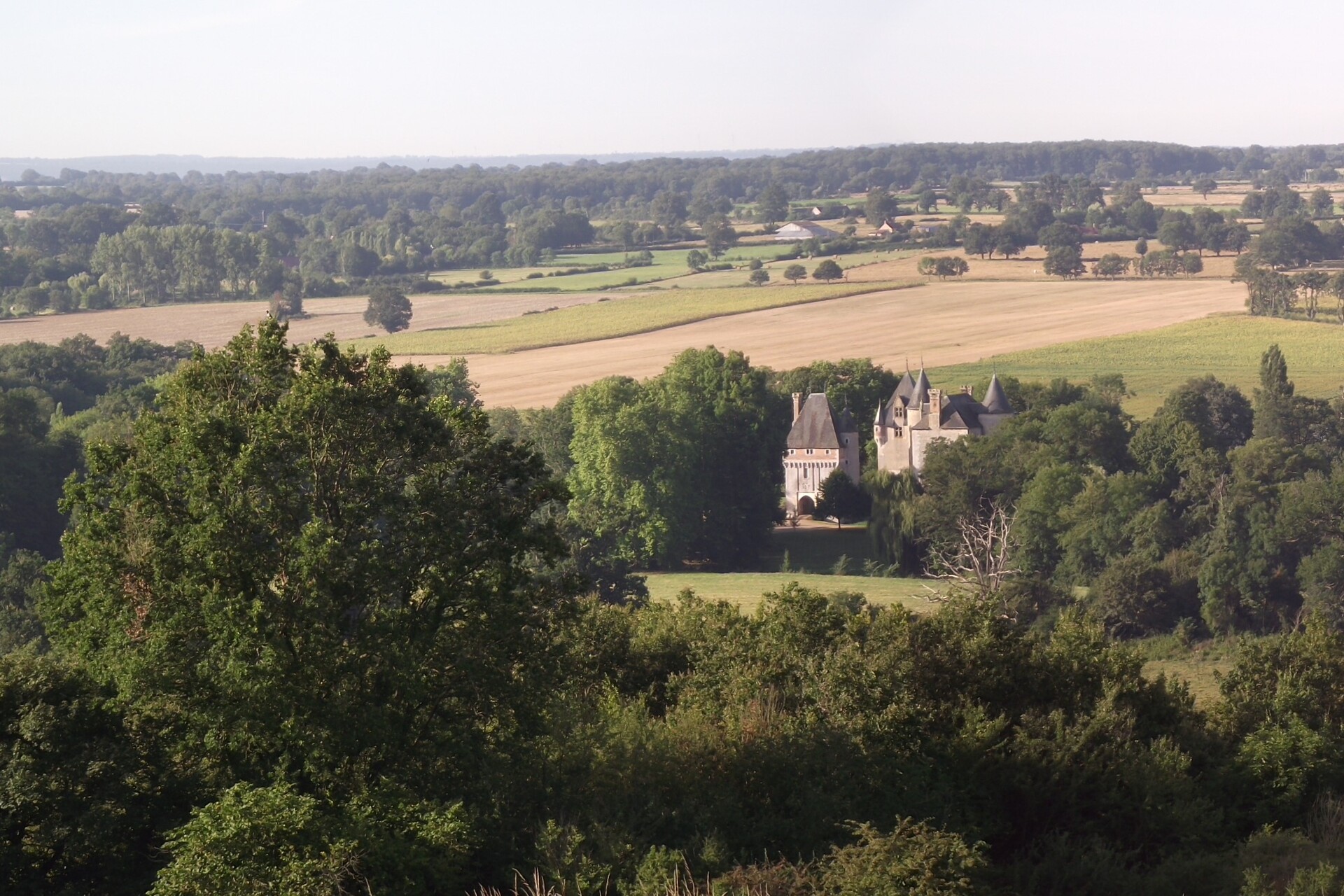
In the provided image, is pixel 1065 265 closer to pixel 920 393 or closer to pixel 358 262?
pixel 358 262

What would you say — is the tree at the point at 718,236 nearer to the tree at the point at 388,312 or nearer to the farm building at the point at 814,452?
the tree at the point at 388,312

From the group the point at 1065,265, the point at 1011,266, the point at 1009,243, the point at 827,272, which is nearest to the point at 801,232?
the point at 1009,243

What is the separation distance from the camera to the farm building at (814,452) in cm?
7300

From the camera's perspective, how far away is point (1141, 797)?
21.2 metres

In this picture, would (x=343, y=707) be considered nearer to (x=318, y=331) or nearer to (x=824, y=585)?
(x=824, y=585)

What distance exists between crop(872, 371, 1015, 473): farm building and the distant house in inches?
3761

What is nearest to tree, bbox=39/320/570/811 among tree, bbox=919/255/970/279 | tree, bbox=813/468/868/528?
tree, bbox=813/468/868/528

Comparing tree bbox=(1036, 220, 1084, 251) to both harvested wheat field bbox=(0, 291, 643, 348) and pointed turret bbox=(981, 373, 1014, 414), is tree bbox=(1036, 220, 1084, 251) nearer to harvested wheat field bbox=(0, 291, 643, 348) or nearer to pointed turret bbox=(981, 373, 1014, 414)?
harvested wheat field bbox=(0, 291, 643, 348)

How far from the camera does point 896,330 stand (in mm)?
104938

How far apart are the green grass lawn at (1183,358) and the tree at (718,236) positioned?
64.3 metres

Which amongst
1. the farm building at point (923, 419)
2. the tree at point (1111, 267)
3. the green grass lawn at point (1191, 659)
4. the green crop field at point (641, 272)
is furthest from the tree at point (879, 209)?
the green grass lawn at point (1191, 659)

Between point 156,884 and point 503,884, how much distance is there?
3.55 m

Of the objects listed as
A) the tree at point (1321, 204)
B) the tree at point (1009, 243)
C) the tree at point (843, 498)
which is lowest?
the tree at point (843, 498)

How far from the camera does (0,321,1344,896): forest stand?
56.3ft
